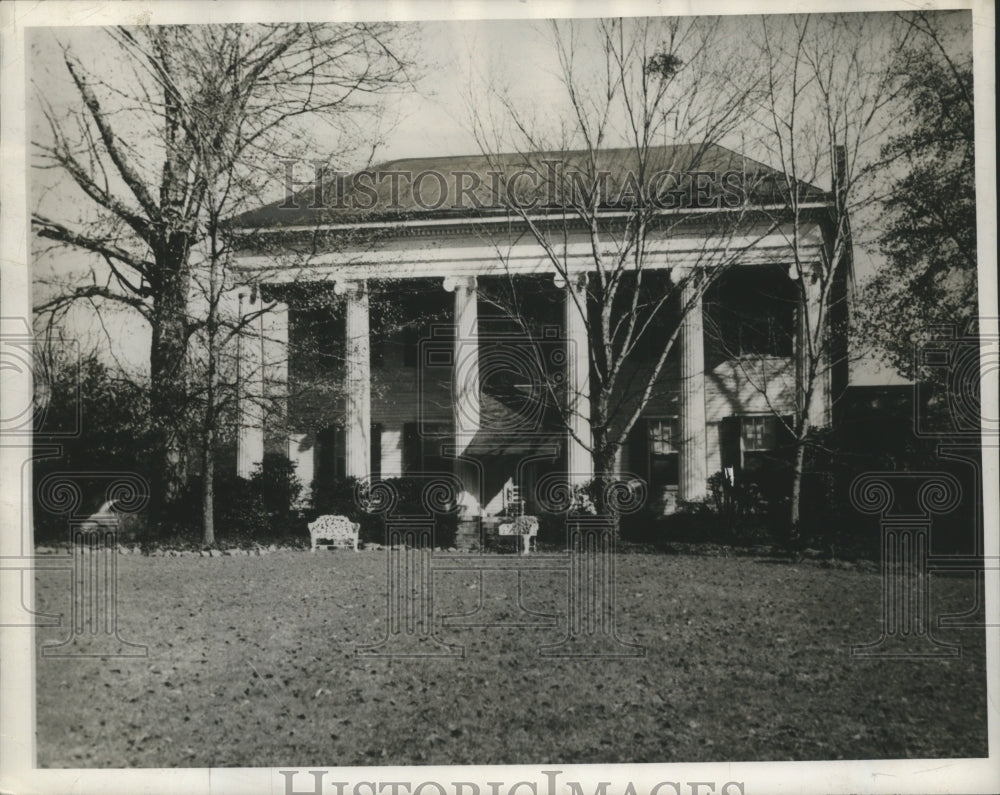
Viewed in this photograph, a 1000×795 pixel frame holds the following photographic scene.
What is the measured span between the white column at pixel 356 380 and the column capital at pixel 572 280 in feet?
5.25

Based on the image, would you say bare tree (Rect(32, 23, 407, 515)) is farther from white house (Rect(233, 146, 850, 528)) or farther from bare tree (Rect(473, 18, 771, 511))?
bare tree (Rect(473, 18, 771, 511))

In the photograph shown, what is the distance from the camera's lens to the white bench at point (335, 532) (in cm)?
583

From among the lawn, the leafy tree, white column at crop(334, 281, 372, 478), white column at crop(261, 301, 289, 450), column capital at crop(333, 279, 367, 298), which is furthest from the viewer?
column capital at crop(333, 279, 367, 298)

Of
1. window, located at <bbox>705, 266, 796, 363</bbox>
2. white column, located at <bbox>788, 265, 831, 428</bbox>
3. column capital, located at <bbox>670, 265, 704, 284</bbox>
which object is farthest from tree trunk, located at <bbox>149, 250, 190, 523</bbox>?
white column, located at <bbox>788, 265, 831, 428</bbox>

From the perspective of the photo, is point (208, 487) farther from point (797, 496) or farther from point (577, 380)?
point (797, 496)

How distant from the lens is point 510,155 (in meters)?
5.69

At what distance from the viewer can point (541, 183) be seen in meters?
5.91

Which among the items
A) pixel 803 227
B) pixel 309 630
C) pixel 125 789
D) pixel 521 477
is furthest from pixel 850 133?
pixel 125 789

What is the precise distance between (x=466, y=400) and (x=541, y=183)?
1832 mm

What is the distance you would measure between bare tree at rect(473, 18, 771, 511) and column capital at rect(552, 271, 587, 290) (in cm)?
1

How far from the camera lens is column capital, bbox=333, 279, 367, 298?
6246 mm

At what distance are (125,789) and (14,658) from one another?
4.09 feet

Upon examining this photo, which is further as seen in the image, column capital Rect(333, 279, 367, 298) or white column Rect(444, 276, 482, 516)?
column capital Rect(333, 279, 367, 298)

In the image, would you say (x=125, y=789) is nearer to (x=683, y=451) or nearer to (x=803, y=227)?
(x=683, y=451)
